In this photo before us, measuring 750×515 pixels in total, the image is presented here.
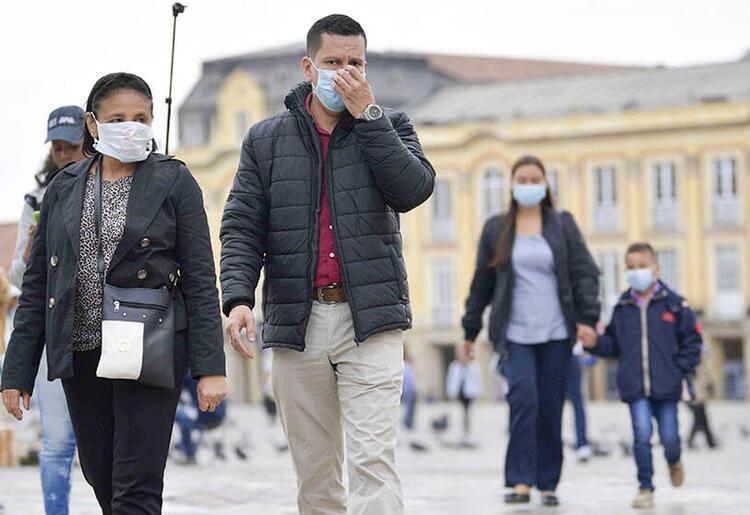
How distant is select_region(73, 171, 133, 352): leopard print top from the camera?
699 centimetres

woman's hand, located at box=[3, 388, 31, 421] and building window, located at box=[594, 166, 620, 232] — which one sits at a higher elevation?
building window, located at box=[594, 166, 620, 232]

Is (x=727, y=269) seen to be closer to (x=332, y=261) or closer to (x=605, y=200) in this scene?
(x=605, y=200)

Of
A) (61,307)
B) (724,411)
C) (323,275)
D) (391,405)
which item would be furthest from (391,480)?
(724,411)

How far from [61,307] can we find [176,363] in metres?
0.43

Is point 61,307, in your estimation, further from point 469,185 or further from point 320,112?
point 469,185

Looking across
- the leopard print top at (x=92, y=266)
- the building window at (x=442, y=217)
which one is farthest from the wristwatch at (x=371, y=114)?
the building window at (x=442, y=217)

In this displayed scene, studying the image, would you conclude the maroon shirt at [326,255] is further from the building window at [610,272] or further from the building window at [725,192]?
the building window at [610,272]

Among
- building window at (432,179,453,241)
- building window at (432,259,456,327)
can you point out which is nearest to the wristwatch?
building window at (432,259,456,327)

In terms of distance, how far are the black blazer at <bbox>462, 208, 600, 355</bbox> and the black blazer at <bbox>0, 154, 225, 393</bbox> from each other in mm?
4711

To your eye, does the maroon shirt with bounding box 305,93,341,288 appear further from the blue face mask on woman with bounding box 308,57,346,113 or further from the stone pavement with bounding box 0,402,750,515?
the stone pavement with bounding box 0,402,750,515

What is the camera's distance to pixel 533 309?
37.9ft

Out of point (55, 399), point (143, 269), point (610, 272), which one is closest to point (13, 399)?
point (143, 269)

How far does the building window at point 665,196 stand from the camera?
69938mm

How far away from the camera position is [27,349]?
23.6 feet
